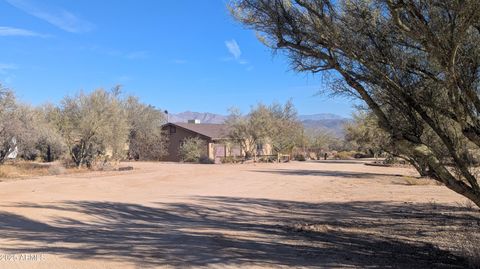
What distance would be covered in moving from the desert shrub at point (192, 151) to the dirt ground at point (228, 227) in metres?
32.7

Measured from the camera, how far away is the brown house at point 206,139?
188 ft

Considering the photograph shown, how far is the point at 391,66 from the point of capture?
8297mm

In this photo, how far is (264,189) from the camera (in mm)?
23359

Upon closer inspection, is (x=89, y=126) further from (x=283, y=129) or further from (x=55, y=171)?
(x=283, y=129)

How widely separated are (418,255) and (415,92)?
2.82m

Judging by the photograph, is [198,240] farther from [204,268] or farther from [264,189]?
[264,189]

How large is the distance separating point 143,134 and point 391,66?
52.7 meters

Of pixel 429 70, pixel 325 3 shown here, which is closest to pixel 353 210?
pixel 429 70

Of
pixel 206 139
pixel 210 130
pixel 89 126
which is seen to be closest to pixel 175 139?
pixel 210 130

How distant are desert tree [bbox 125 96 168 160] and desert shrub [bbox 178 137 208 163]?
4.61 m

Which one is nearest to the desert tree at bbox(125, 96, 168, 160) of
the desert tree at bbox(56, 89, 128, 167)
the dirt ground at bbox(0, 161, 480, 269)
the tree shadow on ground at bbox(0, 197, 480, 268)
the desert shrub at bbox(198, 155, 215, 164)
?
the desert shrub at bbox(198, 155, 215, 164)

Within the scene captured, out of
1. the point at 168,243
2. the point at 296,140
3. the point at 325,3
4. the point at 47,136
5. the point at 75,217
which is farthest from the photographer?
the point at 296,140

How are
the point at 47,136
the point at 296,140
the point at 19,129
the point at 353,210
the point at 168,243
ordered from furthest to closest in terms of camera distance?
the point at 296,140 < the point at 47,136 < the point at 19,129 < the point at 353,210 < the point at 168,243

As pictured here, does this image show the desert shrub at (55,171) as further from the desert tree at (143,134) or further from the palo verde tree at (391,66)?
the desert tree at (143,134)
